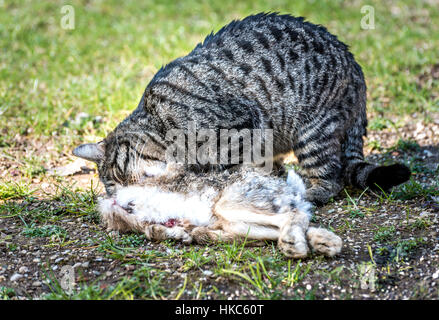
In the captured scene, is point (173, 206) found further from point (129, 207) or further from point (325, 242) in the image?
point (325, 242)

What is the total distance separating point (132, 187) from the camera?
3.16 meters

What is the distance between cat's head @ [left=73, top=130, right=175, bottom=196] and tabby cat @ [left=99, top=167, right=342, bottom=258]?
7.7 inches

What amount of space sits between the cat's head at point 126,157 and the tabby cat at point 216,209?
0.20 metres

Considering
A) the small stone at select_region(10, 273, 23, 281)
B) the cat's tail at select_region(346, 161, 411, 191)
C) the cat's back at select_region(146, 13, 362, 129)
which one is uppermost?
the cat's back at select_region(146, 13, 362, 129)

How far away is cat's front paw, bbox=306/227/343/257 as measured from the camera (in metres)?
2.62

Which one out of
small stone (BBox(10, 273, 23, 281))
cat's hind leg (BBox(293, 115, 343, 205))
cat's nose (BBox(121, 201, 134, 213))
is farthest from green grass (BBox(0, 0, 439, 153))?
small stone (BBox(10, 273, 23, 281))

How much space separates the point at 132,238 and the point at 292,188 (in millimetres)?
1060

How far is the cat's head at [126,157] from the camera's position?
11.0 feet

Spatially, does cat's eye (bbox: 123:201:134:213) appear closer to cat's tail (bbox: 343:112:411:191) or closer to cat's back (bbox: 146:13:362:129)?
cat's back (bbox: 146:13:362:129)

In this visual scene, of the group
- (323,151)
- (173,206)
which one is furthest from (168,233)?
(323,151)

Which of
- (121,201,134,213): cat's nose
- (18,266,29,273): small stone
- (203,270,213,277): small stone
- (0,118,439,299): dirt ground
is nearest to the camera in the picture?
(0,118,439,299): dirt ground

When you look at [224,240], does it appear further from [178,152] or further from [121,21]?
[121,21]

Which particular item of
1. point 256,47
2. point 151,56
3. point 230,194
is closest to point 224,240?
point 230,194
